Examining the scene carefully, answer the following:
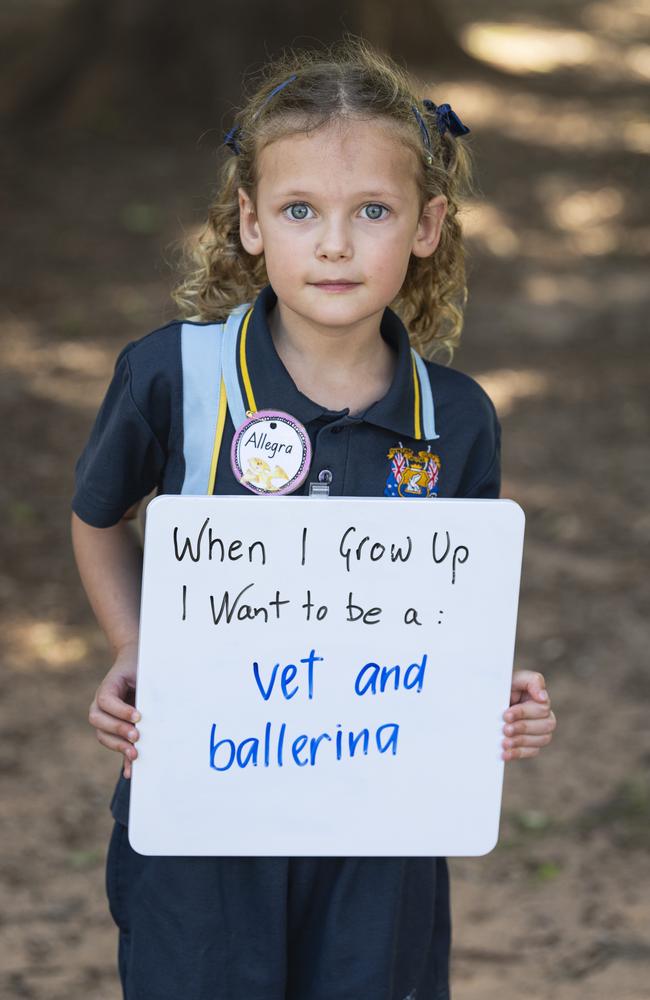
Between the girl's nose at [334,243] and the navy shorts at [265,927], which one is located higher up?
the girl's nose at [334,243]

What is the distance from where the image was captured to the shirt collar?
1.90 m

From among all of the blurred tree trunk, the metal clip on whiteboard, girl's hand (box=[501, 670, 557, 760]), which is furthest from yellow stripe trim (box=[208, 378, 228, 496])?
the blurred tree trunk

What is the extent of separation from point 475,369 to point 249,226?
4.35 meters

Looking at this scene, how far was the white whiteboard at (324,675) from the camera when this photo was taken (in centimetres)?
179

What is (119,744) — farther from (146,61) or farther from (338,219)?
(146,61)

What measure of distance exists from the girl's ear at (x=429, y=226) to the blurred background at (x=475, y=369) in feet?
2.55

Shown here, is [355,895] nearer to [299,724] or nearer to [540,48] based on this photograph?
[299,724]

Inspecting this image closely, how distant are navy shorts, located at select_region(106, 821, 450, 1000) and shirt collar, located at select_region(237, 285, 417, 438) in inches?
25.4

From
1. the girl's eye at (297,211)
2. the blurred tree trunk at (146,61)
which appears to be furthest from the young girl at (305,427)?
the blurred tree trunk at (146,61)

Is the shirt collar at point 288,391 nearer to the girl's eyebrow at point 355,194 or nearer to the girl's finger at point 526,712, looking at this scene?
the girl's eyebrow at point 355,194

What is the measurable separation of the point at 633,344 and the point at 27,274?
3.13 m

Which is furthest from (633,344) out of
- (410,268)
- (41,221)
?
(410,268)

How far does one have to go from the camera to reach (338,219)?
1802 millimetres

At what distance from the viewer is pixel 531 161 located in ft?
30.0
